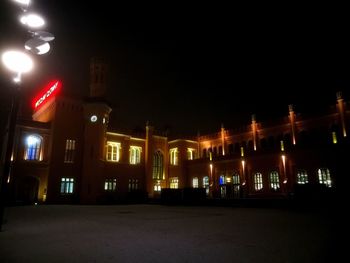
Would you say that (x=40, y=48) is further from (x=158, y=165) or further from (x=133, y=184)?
(x=158, y=165)

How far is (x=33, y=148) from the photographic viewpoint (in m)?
32.2

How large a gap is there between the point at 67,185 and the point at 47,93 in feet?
45.0

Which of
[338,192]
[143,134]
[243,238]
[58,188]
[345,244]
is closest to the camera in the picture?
[345,244]

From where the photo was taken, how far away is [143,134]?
42031mm

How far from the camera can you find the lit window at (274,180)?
3203 cm

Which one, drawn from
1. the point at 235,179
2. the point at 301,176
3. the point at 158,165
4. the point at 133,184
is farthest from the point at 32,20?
the point at 158,165

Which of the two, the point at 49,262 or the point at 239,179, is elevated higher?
the point at 239,179

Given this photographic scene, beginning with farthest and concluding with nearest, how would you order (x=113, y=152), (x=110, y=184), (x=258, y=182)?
(x=113, y=152) < (x=110, y=184) < (x=258, y=182)

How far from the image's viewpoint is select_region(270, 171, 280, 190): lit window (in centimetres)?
3203

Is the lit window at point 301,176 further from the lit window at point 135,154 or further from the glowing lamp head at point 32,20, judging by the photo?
the glowing lamp head at point 32,20

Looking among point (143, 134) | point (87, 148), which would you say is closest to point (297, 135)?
point (143, 134)

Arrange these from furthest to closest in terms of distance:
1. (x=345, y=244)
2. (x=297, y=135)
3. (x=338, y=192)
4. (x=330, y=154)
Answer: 1. (x=297, y=135)
2. (x=330, y=154)
3. (x=338, y=192)
4. (x=345, y=244)

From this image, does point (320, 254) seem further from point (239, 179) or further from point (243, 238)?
point (239, 179)

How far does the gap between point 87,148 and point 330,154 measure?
92.6 feet
